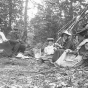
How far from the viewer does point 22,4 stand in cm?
1688

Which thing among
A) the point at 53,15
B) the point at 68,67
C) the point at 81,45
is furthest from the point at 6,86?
the point at 53,15

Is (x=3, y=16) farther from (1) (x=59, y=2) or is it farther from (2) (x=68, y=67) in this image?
(2) (x=68, y=67)

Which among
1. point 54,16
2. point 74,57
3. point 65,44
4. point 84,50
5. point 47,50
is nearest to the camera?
point 84,50

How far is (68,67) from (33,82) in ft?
6.20

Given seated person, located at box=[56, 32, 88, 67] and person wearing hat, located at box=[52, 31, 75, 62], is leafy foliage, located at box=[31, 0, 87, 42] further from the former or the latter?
seated person, located at box=[56, 32, 88, 67]

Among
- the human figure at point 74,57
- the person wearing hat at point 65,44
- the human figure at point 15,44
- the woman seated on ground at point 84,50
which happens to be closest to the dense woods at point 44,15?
the human figure at point 15,44

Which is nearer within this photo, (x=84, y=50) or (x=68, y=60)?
(x=84, y=50)

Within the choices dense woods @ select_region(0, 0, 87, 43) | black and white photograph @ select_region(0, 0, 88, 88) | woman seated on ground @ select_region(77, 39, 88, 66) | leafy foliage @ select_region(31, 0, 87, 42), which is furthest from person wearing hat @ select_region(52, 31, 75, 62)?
leafy foliage @ select_region(31, 0, 87, 42)

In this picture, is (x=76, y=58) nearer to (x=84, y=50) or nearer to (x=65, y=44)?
(x=84, y=50)

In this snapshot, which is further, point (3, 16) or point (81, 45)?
point (3, 16)

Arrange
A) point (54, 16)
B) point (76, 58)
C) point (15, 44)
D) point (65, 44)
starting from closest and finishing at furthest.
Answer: point (76, 58) < point (65, 44) < point (15, 44) < point (54, 16)

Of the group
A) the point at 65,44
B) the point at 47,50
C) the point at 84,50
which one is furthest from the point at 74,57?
the point at 47,50

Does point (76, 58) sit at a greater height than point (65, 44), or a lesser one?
lesser

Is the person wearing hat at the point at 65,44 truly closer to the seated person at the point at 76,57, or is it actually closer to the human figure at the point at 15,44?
the seated person at the point at 76,57
